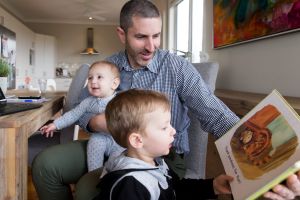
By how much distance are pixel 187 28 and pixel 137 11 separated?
3394 millimetres

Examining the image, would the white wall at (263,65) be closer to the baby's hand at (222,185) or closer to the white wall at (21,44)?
the baby's hand at (222,185)

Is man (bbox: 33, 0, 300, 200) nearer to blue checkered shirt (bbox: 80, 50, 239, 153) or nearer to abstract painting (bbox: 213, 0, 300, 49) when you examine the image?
blue checkered shirt (bbox: 80, 50, 239, 153)

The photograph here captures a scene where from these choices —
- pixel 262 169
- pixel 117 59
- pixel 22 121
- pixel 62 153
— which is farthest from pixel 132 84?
pixel 262 169

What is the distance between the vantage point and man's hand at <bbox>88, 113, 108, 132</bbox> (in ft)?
4.30

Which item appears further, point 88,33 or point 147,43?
point 88,33

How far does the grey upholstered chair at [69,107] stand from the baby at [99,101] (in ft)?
0.47

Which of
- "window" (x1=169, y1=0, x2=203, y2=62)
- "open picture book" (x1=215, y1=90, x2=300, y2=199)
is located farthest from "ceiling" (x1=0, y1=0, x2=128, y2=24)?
"open picture book" (x1=215, y1=90, x2=300, y2=199)

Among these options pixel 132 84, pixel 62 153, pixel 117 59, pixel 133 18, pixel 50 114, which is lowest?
pixel 62 153

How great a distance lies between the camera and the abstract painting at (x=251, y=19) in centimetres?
182

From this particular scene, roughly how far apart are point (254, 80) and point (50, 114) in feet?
4.71

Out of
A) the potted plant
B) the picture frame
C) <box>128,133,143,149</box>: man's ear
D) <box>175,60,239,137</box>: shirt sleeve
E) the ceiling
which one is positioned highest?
the ceiling

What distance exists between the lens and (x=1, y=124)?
0.99m

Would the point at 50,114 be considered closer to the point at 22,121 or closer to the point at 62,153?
the point at 62,153

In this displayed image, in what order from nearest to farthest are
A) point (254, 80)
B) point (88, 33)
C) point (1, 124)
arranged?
point (1, 124), point (254, 80), point (88, 33)
